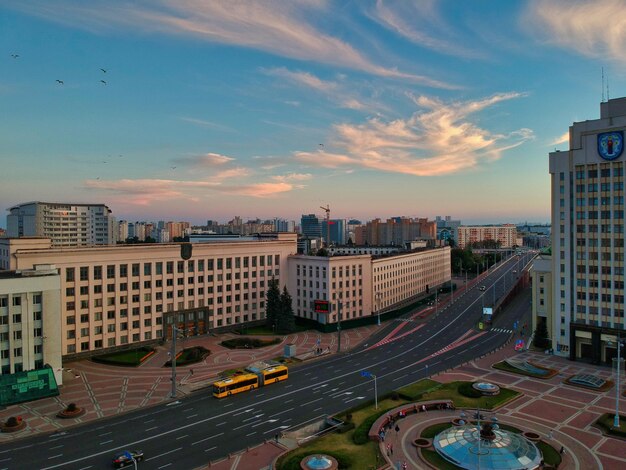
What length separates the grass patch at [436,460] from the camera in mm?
41853

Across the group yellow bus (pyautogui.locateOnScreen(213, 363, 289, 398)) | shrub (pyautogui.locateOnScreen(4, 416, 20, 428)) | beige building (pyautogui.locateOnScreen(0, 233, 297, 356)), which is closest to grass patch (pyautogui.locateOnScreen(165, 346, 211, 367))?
beige building (pyautogui.locateOnScreen(0, 233, 297, 356))

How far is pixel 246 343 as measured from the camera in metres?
87.2

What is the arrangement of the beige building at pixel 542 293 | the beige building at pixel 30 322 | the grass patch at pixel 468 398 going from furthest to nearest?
the beige building at pixel 542 293 < the beige building at pixel 30 322 < the grass patch at pixel 468 398

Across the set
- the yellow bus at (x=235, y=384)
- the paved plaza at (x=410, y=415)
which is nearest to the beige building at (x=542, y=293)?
the paved plaza at (x=410, y=415)

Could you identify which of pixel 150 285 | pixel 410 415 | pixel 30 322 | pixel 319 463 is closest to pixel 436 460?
pixel 410 415

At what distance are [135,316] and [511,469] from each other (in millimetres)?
69946

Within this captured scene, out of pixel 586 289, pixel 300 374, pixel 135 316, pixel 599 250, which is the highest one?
pixel 599 250

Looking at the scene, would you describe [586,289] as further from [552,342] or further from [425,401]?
[425,401]

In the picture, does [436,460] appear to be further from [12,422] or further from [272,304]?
[272,304]

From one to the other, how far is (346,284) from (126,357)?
50.5 m

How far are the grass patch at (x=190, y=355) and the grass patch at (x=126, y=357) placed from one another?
550cm

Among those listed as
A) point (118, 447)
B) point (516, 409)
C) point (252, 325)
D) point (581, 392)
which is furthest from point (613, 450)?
point (252, 325)

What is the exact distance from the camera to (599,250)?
248 feet

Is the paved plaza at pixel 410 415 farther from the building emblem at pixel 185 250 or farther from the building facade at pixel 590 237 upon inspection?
the building emblem at pixel 185 250
